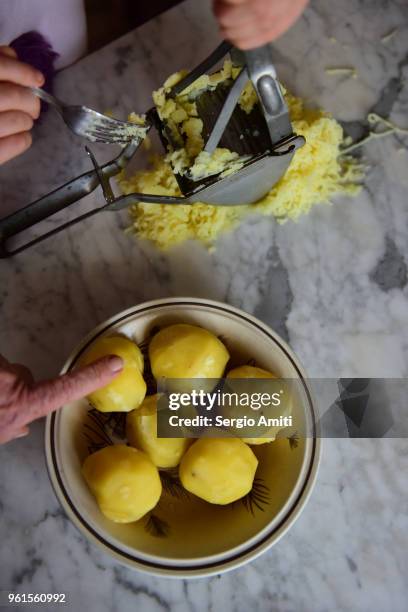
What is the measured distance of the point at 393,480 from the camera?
2.62ft

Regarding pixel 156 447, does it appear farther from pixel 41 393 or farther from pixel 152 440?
pixel 41 393

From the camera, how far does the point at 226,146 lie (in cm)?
74

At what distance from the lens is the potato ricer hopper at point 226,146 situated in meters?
0.64

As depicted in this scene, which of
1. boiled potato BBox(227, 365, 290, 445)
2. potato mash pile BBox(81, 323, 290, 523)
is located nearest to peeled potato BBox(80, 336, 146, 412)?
potato mash pile BBox(81, 323, 290, 523)

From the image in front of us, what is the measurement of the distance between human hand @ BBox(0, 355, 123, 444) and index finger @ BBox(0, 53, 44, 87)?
0.33 m

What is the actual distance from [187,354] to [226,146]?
27 centimetres

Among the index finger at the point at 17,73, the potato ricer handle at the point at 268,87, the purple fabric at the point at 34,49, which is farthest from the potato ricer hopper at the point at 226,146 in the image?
the purple fabric at the point at 34,49

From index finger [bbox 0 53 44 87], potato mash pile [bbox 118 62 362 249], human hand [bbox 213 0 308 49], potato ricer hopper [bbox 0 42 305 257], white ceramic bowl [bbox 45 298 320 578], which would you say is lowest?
white ceramic bowl [bbox 45 298 320 578]

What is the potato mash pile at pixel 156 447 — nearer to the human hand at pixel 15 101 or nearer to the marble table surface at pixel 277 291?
the marble table surface at pixel 277 291

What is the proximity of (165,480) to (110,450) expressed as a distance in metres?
0.11

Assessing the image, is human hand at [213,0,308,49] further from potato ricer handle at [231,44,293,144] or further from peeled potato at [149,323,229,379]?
peeled potato at [149,323,229,379]

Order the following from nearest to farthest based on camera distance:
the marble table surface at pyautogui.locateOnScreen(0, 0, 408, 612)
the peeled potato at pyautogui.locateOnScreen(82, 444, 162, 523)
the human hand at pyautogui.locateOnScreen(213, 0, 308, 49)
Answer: the human hand at pyautogui.locateOnScreen(213, 0, 308, 49), the peeled potato at pyautogui.locateOnScreen(82, 444, 162, 523), the marble table surface at pyautogui.locateOnScreen(0, 0, 408, 612)

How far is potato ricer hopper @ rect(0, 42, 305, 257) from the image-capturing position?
64 cm

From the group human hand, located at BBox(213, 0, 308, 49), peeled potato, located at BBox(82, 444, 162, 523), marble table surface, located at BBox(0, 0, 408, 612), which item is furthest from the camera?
marble table surface, located at BBox(0, 0, 408, 612)
